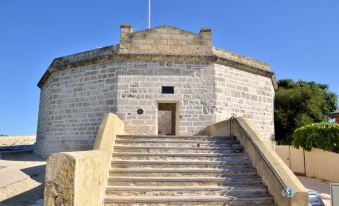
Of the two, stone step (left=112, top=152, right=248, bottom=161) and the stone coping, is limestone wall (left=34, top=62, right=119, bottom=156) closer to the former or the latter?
the stone coping

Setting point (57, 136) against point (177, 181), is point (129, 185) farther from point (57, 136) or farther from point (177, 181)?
point (57, 136)

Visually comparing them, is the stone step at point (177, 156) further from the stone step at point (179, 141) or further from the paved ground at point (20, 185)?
the paved ground at point (20, 185)

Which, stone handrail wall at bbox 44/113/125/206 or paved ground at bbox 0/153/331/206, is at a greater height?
stone handrail wall at bbox 44/113/125/206

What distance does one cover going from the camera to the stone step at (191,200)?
5098 mm

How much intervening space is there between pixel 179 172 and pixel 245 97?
6282 millimetres

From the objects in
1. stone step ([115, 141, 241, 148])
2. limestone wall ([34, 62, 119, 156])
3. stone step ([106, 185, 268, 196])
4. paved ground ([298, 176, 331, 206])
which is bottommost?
paved ground ([298, 176, 331, 206])

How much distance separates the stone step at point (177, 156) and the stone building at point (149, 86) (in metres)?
3.52

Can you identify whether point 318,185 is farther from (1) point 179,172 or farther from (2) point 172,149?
(1) point 179,172

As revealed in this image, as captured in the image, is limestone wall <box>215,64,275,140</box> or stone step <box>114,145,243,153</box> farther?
limestone wall <box>215,64,275,140</box>

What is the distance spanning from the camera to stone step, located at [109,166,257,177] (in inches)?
235

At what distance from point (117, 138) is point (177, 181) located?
237cm

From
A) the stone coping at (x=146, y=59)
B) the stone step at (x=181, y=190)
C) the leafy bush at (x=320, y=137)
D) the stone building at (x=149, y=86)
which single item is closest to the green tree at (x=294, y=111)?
the leafy bush at (x=320, y=137)

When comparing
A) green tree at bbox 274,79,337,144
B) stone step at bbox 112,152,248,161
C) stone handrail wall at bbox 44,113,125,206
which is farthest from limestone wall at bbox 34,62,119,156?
green tree at bbox 274,79,337,144

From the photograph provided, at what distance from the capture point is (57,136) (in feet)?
37.0
